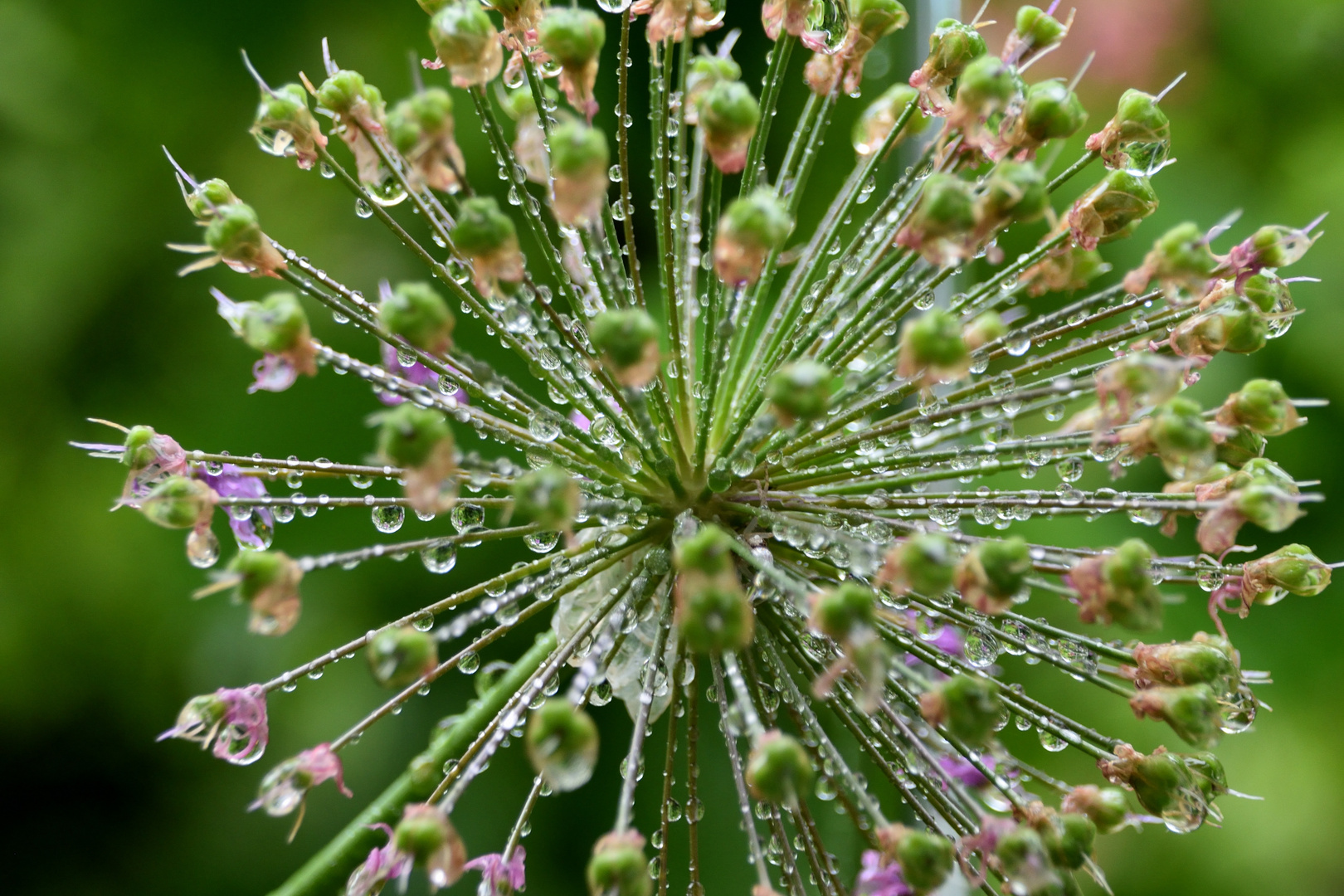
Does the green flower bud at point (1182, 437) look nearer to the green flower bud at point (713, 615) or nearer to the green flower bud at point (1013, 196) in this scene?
the green flower bud at point (1013, 196)

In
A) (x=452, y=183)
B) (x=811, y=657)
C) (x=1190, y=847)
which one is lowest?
(x=1190, y=847)

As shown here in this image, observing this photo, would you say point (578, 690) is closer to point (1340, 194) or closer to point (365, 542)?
point (365, 542)

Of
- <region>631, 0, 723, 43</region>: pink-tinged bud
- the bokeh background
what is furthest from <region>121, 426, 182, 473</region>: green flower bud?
the bokeh background

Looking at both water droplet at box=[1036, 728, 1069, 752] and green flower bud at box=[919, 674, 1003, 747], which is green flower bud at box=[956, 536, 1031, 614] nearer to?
green flower bud at box=[919, 674, 1003, 747]

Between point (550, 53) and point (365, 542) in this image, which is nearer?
point (550, 53)

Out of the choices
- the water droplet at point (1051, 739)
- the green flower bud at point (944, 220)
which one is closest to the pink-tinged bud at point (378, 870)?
the water droplet at point (1051, 739)

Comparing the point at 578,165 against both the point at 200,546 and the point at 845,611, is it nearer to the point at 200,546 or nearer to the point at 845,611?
the point at 845,611

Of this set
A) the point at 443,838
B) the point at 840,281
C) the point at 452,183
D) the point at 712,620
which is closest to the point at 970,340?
the point at 840,281

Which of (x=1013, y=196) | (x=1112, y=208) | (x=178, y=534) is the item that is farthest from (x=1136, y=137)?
(x=178, y=534)
